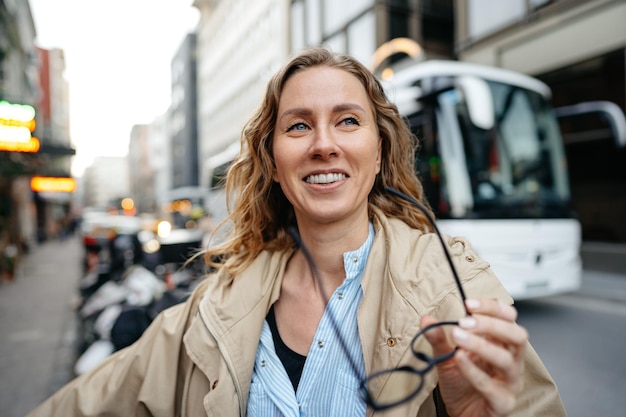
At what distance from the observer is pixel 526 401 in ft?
3.76

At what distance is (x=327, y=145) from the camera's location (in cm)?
151

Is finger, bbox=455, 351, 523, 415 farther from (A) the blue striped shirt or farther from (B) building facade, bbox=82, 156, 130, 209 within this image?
(B) building facade, bbox=82, 156, 130, 209

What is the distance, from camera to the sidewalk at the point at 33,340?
450cm

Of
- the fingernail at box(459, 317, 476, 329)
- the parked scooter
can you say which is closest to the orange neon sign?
the parked scooter

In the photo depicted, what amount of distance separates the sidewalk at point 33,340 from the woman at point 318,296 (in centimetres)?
348

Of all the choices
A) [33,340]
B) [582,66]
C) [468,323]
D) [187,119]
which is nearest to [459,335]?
[468,323]

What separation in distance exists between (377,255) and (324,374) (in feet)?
1.40

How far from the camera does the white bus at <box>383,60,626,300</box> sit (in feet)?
19.6

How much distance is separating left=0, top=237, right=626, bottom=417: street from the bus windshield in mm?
1604

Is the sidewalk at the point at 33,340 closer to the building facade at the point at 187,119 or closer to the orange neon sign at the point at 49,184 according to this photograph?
the orange neon sign at the point at 49,184

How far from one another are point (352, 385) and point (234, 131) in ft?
122

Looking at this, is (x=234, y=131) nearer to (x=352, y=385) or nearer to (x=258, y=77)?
(x=258, y=77)

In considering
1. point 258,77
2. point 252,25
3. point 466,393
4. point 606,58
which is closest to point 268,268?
point 466,393

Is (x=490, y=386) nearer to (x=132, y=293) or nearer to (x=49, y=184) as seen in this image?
(x=132, y=293)
